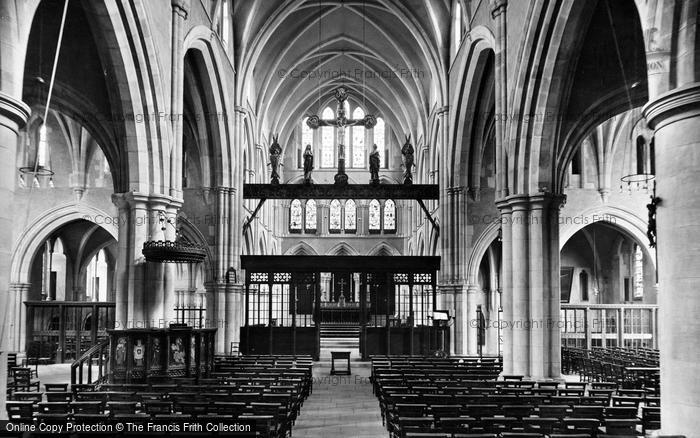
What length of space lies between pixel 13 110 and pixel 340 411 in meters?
8.50

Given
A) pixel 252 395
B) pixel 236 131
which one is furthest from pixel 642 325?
pixel 252 395

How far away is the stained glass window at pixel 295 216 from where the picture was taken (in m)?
49.1

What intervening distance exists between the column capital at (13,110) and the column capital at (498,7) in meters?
13.1

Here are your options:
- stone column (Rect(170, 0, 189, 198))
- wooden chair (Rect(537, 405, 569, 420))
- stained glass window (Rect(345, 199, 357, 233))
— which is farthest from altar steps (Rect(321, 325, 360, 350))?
wooden chair (Rect(537, 405, 569, 420))

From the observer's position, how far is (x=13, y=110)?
29.1ft

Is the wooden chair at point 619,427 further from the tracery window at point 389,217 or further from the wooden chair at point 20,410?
the tracery window at point 389,217

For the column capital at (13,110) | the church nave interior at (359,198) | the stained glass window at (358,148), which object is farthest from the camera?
the stained glass window at (358,148)

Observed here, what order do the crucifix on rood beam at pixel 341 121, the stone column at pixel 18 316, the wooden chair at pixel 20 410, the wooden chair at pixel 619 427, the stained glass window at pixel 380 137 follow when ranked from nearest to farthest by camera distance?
1. the wooden chair at pixel 619 427
2. the wooden chair at pixel 20 410
3. the crucifix on rood beam at pixel 341 121
4. the stone column at pixel 18 316
5. the stained glass window at pixel 380 137

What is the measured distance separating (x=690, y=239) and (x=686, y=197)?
50cm

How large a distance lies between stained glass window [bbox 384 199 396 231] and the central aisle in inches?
1098

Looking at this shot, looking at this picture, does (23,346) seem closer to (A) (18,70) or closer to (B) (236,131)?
(B) (236,131)

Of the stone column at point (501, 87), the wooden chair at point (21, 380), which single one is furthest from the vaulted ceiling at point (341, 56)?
the wooden chair at point (21, 380)

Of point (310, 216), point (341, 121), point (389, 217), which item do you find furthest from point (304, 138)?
point (341, 121)

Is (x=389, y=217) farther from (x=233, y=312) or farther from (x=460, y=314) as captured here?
(x=233, y=312)
